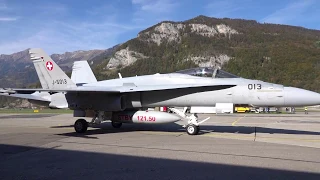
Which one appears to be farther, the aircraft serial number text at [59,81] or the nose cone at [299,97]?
the aircraft serial number text at [59,81]

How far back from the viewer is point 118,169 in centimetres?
568

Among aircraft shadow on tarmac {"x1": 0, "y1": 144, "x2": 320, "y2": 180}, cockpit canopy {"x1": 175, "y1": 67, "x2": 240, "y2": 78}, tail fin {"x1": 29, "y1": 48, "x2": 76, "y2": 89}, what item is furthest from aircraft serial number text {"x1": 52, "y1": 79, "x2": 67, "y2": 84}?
aircraft shadow on tarmac {"x1": 0, "y1": 144, "x2": 320, "y2": 180}

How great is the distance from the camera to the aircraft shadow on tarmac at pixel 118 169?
5176mm

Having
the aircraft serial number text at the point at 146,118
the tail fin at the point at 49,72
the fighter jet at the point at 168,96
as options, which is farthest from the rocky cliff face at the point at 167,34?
the aircraft serial number text at the point at 146,118

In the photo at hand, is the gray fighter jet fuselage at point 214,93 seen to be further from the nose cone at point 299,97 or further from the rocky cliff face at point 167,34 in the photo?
the rocky cliff face at point 167,34

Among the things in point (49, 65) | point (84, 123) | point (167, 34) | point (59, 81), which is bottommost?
point (84, 123)

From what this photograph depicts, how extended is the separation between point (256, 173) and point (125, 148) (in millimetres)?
3865

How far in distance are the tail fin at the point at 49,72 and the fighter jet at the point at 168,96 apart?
3.71 ft

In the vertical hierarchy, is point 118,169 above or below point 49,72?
below

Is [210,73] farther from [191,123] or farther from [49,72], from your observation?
[49,72]

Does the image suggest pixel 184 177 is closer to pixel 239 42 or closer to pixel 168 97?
pixel 168 97

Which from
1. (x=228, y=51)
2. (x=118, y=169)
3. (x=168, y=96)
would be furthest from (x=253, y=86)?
(x=228, y=51)

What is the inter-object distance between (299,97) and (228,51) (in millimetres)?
135596

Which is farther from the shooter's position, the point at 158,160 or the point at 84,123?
the point at 84,123
